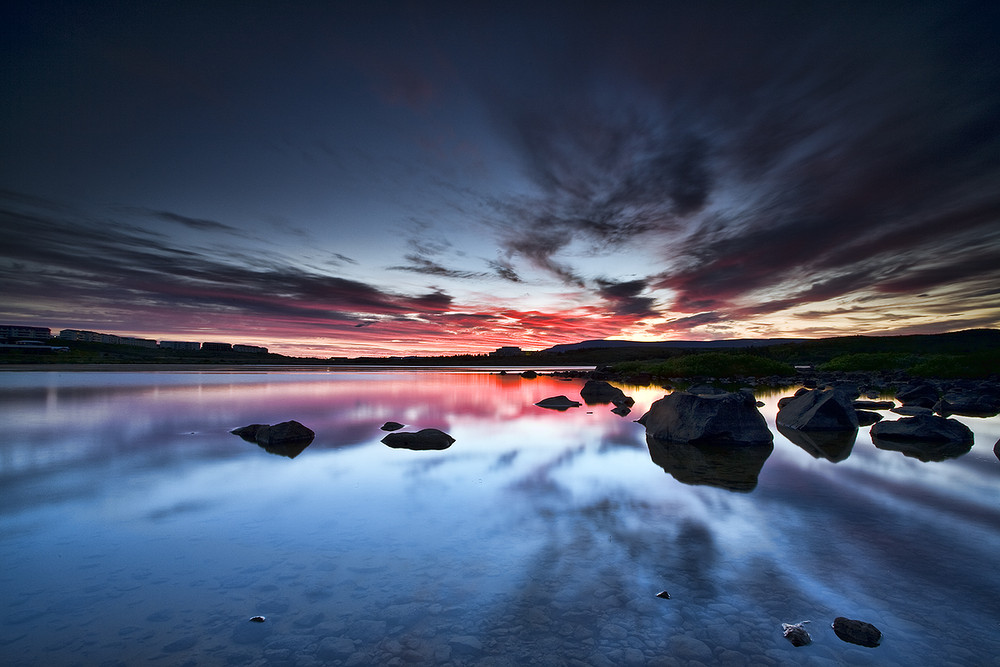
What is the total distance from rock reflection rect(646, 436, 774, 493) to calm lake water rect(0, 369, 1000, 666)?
0.15 m

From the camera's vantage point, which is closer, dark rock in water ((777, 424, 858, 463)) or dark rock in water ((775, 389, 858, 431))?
dark rock in water ((777, 424, 858, 463))

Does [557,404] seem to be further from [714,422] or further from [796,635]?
[796,635]

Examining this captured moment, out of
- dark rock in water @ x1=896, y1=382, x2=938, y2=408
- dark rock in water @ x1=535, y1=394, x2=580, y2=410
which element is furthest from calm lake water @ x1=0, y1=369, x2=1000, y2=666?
dark rock in water @ x1=896, y1=382, x2=938, y2=408

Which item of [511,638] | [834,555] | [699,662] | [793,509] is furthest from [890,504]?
[511,638]

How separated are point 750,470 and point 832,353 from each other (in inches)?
4022

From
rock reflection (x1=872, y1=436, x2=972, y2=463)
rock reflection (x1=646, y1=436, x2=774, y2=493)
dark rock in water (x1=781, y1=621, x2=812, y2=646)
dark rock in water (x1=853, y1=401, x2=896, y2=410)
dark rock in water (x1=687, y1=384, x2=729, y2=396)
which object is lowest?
rock reflection (x1=646, y1=436, x2=774, y2=493)

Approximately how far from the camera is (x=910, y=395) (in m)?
26.0

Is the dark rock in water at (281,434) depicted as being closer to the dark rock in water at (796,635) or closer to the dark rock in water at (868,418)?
Answer: the dark rock in water at (796,635)

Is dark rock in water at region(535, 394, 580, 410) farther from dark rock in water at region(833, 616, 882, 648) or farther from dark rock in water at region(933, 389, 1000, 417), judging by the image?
dark rock in water at region(833, 616, 882, 648)

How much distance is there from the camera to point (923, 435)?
542 inches

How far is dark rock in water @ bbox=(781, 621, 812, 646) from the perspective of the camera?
149 inches

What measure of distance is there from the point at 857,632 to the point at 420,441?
36.9 feet

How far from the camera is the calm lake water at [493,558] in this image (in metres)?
3.85

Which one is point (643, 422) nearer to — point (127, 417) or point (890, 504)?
point (890, 504)
